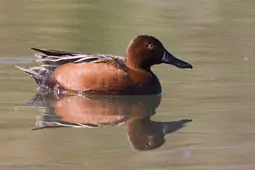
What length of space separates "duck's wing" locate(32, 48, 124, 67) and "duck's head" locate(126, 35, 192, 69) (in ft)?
0.53

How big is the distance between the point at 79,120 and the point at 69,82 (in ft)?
5.33

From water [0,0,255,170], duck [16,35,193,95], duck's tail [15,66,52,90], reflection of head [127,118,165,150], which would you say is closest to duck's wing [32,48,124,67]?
duck [16,35,193,95]

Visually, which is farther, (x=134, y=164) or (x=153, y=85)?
(x=153, y=85)

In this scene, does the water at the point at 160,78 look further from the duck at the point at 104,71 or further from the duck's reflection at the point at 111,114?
the duck at the point at 104,71

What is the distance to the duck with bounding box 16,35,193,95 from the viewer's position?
416 inches

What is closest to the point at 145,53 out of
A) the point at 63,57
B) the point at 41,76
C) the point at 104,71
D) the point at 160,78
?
the point at 104,71

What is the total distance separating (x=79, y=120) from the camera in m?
9.20

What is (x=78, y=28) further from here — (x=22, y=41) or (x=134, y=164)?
(x=134, y=164)

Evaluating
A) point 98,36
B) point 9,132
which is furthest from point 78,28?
point 9,132

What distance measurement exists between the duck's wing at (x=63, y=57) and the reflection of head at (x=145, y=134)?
1.58 m

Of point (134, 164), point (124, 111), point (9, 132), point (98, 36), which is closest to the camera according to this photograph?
point (134, 164)

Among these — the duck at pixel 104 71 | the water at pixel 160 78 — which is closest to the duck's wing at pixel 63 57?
the duck at pixel 104 71

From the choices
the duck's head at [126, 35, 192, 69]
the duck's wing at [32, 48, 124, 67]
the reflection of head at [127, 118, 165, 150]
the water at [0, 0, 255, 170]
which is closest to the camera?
the water at [0, 0, 255, 170]

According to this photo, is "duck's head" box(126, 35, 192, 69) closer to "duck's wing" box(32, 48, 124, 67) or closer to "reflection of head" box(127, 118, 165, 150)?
"duck's wing" box(32, 48, 124, 67)
